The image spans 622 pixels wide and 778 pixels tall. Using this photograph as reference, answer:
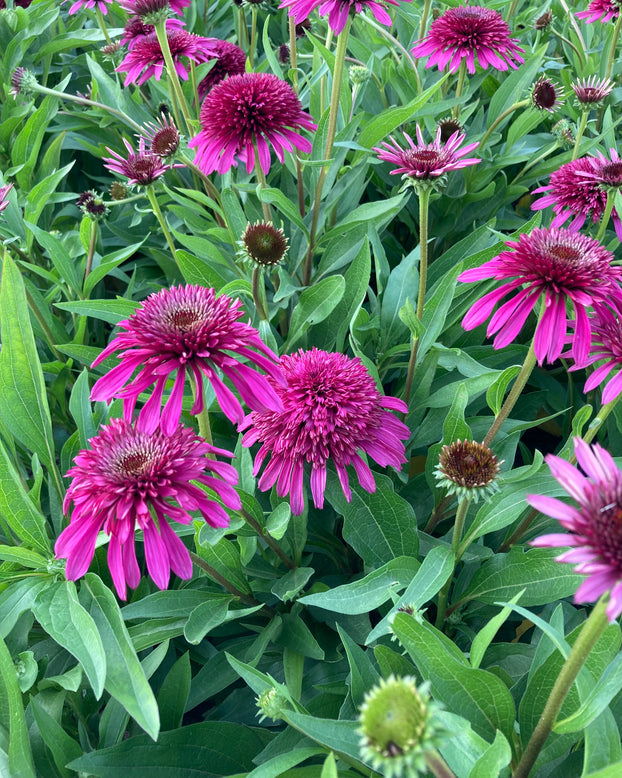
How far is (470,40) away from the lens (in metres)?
1.41

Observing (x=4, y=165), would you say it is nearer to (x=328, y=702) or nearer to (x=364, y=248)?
(x=364, y=248)

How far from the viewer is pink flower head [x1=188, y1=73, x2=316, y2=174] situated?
113cm

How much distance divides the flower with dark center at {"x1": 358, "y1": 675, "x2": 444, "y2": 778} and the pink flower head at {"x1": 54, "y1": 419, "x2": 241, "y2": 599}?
0.30 meters

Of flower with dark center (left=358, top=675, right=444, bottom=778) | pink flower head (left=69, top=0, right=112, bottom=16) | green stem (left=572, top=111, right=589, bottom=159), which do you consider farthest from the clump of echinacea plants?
pink flower head (left=69, top=0, right=112, bottom=16)

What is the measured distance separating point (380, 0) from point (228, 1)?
1077mm

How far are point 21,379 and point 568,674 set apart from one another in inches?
32.2

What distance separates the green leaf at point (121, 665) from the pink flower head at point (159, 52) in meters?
1.06

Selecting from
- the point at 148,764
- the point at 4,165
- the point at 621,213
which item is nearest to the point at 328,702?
the point at 148,764

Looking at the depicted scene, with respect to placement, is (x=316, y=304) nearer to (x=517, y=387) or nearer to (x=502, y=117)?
(x=517, y=387)

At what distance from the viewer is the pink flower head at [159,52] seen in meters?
1.45

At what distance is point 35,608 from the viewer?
844 millimetres

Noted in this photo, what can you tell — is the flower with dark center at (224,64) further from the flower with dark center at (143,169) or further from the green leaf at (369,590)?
the green leaf at (369,590)

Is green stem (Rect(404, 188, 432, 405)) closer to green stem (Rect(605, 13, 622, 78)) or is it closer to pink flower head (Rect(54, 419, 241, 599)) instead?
pink flower head (Rect(54, 419, 241, 599))

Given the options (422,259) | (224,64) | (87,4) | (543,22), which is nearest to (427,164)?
(422,259)
